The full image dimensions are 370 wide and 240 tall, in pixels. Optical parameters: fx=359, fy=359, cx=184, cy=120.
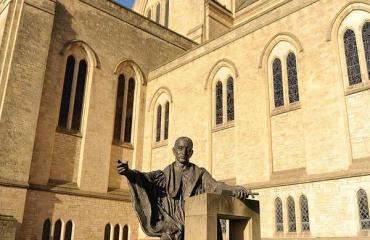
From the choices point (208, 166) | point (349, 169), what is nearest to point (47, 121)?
point (208, 166)

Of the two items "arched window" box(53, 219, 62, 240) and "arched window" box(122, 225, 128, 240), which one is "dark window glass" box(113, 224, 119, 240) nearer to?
"arched window" box(122, 225, 128, 240)

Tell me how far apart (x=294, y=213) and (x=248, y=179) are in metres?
2.28

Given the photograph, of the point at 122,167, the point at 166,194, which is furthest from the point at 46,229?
the point at 122,167

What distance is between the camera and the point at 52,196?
15336 millimetres

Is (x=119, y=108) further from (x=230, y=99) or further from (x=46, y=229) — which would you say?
(x=46, y=229)

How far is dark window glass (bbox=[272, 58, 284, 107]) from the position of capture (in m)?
13.8

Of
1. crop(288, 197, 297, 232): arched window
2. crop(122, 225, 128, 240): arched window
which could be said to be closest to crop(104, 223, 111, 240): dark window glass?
crop(122, 225, 128, 240): arched window

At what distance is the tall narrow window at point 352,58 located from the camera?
11.8m

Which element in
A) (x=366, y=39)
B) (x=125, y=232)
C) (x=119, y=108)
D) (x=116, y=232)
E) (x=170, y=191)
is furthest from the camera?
(x=119, y=108)

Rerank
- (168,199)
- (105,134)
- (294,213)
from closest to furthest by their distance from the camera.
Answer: (168,199)
(294,213)
(105,134)

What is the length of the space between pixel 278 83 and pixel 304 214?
5.10 meters

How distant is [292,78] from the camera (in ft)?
44.8

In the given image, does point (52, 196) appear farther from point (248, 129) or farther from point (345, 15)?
point (345, 15)

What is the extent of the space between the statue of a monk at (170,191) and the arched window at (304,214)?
8305 mm
